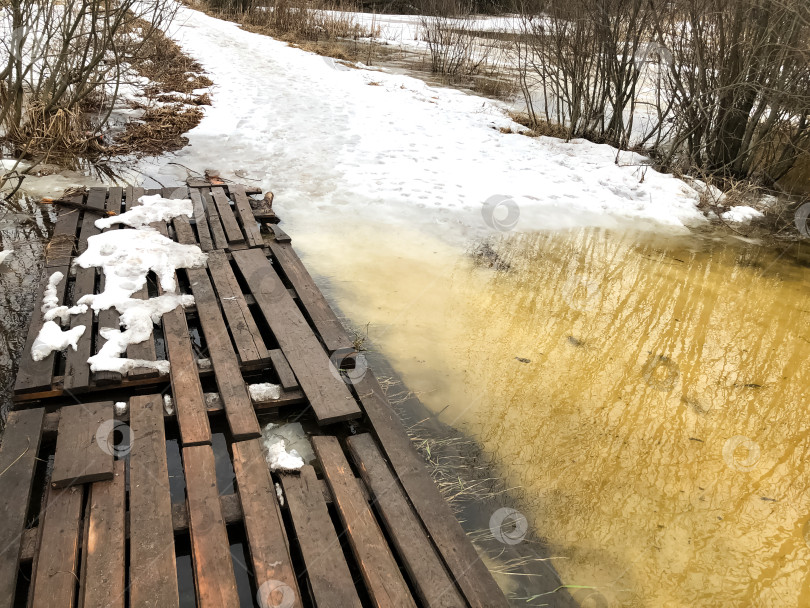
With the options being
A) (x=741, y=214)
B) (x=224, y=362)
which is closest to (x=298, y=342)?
(x=224, y=362)

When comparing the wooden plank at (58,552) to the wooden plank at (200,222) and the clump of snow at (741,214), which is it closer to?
the wooden plank at (200,222)

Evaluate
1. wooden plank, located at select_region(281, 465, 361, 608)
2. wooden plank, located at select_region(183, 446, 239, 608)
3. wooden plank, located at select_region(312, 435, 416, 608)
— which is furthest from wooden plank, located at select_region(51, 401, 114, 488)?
wooden plank, located at select_region(312, 435, 416, 608)

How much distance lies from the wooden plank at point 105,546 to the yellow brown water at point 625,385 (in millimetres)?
1492

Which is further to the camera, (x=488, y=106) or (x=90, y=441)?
(x=488, y=106)

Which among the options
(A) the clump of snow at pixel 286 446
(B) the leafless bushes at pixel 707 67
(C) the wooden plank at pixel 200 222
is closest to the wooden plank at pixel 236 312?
(C) the wooden plank at pixel 200 222

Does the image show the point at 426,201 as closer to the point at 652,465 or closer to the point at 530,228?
the point at 530,228

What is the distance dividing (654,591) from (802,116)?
221 inches

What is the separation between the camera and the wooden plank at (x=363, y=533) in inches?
72.2

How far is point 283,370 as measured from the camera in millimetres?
2756

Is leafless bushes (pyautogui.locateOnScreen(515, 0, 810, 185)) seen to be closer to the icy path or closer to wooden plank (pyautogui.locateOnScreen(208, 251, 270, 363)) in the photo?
the icy path

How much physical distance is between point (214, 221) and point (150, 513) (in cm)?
275

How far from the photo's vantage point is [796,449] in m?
2.84

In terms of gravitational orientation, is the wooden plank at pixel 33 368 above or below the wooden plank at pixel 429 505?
above

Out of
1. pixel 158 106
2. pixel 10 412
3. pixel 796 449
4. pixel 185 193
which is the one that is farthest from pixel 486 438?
pixel 158 106
